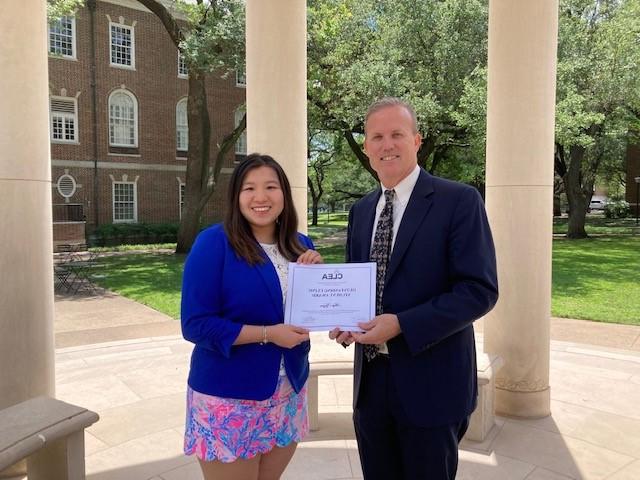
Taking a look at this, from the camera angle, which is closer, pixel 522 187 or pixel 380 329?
pixel 380 329

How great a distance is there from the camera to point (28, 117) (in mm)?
3939

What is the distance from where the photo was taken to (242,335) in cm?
236

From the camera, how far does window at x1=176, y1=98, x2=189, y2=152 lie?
31969 millimetres

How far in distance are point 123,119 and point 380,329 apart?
102 feet

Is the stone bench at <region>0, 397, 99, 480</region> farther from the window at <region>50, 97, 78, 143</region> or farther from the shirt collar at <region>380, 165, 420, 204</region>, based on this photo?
the window at <region>50, 97, 78, 143</region>

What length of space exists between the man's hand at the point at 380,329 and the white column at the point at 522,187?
10.5 feet

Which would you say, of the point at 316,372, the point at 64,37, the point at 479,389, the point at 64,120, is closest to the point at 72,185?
the point at 64,120

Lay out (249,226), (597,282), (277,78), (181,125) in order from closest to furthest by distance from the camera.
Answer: (249,226) → (277,78) → (597,282) → (181,125)

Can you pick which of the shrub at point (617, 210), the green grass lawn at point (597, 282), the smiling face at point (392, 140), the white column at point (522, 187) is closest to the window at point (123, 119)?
the green grass lawn at point (597, 282)

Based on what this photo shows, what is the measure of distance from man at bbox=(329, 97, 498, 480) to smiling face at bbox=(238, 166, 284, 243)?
0.46 metres

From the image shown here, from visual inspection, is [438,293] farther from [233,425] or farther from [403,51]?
[403,51]

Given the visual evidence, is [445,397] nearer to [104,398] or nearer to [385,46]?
[104,398]

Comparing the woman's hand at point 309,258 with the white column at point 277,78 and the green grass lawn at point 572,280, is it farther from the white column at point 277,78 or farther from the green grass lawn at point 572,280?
the green grass lawn at point 572,280

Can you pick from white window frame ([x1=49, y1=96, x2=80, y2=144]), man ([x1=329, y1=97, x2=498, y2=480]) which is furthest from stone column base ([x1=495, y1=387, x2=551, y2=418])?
white window frame ([x1=49, y1=96, x2=80, y2=144])
